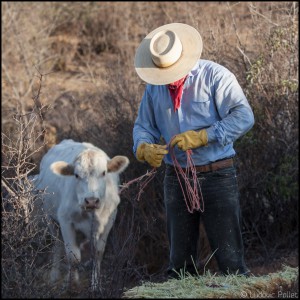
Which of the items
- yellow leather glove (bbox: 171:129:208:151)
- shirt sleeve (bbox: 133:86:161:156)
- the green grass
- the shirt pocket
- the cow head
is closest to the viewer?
the green grass

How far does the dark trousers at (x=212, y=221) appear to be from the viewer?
5.67 m

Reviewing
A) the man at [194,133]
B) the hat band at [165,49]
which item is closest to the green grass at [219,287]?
the man at [194,133]

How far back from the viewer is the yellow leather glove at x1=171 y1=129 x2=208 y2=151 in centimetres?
541

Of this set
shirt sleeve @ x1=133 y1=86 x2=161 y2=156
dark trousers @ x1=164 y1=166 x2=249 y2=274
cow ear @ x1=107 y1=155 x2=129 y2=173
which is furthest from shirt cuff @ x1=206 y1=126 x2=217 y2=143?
cow ear @ x1=107 y1=155 x2=129 y2=173

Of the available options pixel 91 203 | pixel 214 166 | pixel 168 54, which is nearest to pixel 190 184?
pixel 214 166

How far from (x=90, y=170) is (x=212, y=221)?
2474mm

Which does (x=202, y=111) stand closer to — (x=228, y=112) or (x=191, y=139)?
(x=228, y=112)

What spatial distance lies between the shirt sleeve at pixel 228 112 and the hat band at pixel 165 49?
0.36m

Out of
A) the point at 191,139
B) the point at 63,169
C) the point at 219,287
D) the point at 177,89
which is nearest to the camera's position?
the point at 219,287

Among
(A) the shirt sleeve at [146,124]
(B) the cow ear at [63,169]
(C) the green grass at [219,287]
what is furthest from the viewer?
(B) the cow ear at [63,169]

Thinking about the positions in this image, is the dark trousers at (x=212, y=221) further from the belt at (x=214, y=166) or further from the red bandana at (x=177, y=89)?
the red bandana at (x=177, y=89)

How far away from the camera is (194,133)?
17.9 ft

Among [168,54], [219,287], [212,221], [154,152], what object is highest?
[168,54]

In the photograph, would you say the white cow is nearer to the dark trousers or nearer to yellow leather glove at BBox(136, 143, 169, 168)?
the dark trousers
